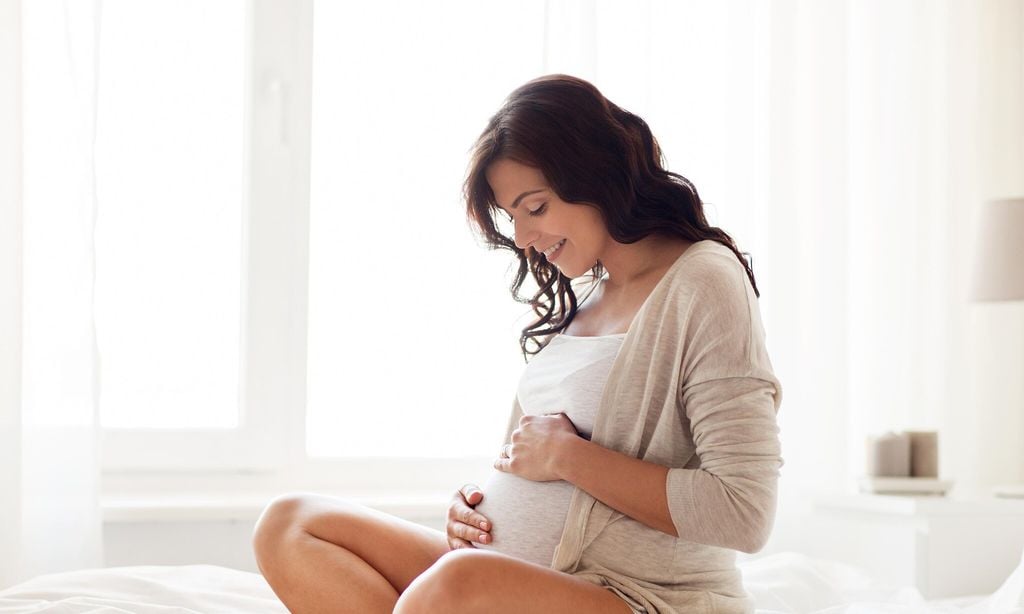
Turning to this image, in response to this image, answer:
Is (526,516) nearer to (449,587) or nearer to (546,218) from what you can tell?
(449,587)

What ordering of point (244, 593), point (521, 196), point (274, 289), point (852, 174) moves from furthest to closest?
point (852, 174) → point (274, 289) → point (244, 593) → point (521, 196)

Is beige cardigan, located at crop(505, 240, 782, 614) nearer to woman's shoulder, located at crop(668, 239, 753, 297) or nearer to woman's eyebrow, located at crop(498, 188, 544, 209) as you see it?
woman's shoulder, located at crop(668, 239, 753, 297)

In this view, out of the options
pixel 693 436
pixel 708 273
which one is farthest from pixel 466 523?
pixel 708 273

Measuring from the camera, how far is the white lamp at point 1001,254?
7.66ft

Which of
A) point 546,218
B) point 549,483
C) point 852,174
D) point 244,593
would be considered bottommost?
point 244,593

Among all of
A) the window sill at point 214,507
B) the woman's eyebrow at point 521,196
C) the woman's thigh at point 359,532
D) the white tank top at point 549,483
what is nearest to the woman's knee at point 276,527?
the woman's thigh at point 359,532

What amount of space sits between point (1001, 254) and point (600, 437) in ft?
4.70

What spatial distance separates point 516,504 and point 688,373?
0.90ft

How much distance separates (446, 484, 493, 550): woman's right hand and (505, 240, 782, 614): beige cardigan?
140 millimetres

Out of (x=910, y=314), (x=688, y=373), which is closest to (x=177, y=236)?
(x=688, y=373)

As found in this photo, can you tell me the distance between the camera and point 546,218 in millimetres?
1409

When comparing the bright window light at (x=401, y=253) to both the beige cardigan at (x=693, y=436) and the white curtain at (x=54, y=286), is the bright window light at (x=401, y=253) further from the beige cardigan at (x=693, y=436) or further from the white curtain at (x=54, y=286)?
the beige cardigan at (x=693, y=436)

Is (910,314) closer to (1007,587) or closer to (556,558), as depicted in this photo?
(1007,587)

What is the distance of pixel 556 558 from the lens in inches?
49.9
